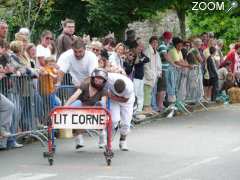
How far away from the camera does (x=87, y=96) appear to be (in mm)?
13383

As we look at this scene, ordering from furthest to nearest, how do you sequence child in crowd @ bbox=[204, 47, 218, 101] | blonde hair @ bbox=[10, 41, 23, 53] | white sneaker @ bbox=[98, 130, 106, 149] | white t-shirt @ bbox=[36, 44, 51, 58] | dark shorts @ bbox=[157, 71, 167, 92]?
1. child in crowd @ bbox=[204, 47, 218, 101]
2. dark shorts @ bbox=[157, 71, 167, 92]
3. white t-shirt @ bbox=[36, 44, 51, 58]
4. blonde hair @ bbox=[10, 41, 23, 53]
5. white sneaker @ bbox=[98, 130, 106, 149]

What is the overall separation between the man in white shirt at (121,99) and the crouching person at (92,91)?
17cm

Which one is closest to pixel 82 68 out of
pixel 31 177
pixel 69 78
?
pixel 69 78

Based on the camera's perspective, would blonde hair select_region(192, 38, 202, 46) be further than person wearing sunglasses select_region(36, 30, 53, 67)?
Yes

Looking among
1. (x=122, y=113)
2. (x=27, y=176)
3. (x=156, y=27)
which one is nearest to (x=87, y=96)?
(x=122, y=113)

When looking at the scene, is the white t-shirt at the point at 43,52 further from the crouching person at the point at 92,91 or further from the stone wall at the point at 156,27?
the stone wall at the point at 156,27

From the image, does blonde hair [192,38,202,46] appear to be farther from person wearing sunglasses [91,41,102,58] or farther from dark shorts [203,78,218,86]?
person wearing sunglasses [91,41,102,58]

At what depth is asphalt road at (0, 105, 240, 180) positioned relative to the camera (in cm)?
1125

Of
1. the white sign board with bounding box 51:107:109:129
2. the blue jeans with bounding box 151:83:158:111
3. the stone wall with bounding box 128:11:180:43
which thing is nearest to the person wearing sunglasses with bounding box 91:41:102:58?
the blue jeans with bounding box 151:83:158:111

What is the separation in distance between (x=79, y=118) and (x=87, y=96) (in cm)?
86

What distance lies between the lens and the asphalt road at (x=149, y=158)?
1125 centimetres

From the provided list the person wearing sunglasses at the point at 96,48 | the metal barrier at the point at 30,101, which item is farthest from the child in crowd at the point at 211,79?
the metal barrier at the point at 30,101

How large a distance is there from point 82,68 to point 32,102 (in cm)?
153

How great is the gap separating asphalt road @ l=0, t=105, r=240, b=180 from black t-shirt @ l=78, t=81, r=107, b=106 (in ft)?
2.75
